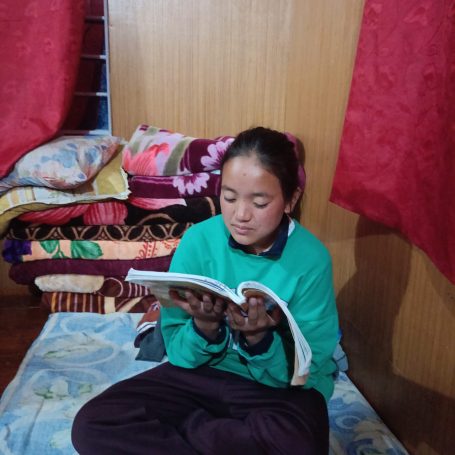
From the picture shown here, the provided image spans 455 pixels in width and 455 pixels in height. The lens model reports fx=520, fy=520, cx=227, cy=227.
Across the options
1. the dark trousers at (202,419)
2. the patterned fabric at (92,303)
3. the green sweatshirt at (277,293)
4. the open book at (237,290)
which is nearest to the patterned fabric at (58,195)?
the patterned fabric at (92,303)

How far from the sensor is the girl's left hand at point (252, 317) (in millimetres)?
846

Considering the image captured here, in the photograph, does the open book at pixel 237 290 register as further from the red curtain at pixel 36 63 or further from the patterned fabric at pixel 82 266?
the red curtain at pixel 36 63

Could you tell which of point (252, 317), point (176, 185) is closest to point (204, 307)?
point (252, 317)

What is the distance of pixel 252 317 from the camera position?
86 centimetres

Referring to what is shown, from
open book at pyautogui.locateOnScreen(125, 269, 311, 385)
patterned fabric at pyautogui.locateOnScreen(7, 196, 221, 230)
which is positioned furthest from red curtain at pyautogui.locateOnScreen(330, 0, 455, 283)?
patterned fabric at pyautogui.locateOnScreen(7, 196, 221, 230)

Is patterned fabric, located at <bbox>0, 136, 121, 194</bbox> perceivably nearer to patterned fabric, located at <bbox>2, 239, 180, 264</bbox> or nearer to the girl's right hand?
patterned fabric, located at <bbox>2, 239, 180, 264</bbox>

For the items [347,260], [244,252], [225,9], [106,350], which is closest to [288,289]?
[244,252]

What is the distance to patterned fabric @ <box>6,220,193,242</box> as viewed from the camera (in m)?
1.76

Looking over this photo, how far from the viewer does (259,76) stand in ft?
6.59

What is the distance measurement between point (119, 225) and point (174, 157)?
30 cm

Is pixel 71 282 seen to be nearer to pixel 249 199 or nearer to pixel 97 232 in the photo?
pixel 97 232

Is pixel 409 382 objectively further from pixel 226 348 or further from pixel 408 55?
pixel 408 55

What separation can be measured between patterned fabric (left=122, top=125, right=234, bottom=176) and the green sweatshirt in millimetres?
649

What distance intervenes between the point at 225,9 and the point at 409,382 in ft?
4.81
